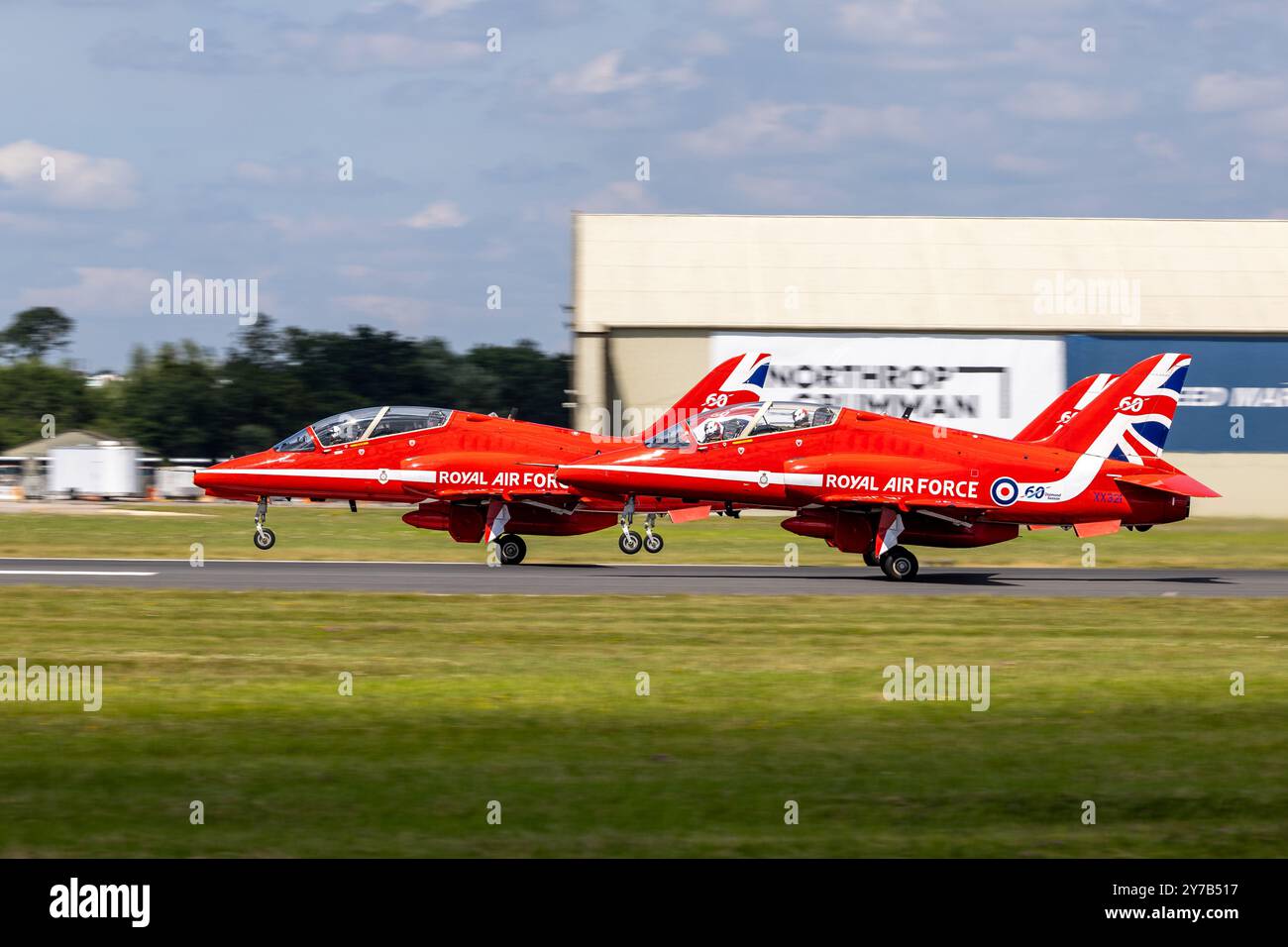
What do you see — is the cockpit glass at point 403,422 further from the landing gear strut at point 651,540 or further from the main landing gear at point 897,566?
the main landing gear at point 897,566

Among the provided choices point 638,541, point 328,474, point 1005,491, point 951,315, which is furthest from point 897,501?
point 951,315

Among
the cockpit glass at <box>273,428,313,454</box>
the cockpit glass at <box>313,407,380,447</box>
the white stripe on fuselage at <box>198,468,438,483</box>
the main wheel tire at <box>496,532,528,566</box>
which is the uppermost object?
the cockpit glass at <box>313,407,380,447</box>

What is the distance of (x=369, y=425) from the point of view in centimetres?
2886

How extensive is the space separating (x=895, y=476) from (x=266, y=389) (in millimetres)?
69397

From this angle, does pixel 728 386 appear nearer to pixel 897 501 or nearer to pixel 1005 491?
pixel 897 501

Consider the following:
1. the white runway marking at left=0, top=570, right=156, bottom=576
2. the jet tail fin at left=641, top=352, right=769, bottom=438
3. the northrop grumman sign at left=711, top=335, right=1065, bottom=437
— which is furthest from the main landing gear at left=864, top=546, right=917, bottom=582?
the northrop grumman sign at left=711, top=335, right=1065, bottom=437

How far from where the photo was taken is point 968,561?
3020 cm

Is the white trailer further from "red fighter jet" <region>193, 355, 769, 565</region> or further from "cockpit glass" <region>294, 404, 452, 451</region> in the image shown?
"cockpit glass" <region>294, 404, 452, 451</region>

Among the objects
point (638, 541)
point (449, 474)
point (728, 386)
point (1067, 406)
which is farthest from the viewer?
point (728, 386)

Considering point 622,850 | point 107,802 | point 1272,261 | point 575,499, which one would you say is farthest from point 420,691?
point 1272,261

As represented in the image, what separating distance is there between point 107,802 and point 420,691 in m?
4.33

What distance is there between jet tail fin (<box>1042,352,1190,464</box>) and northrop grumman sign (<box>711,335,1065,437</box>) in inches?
758

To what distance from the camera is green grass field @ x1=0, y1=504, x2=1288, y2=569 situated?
3070 cm
